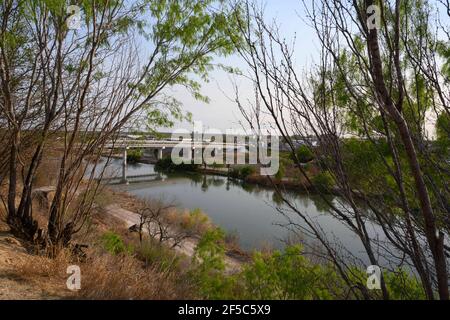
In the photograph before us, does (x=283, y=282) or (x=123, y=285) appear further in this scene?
(x=283, y=282)

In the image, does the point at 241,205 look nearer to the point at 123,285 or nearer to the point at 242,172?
the point at 242,172

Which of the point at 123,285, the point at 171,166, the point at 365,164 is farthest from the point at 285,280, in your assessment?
the point at 171,166

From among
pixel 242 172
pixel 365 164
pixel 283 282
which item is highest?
pixel 365 164

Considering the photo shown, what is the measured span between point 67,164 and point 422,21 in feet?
13.4

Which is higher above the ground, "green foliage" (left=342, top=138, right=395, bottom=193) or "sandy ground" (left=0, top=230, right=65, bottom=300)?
"green foliage" (left=342, top=138, right=395, bottom=193)

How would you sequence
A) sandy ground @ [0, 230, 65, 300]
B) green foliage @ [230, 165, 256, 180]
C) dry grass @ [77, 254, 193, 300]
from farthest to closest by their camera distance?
1. green foliage @ [230, 165, 256, 180]
2. dry grass @ [77, 254, 193, 300]
3. sandy ground @ [0, 230, 65, 300]

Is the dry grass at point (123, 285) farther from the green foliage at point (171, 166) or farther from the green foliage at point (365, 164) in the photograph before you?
the green foliage at point (171, 166)

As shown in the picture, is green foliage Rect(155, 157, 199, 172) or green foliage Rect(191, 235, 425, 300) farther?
green foliage Rect(155, 157, 199, 172)

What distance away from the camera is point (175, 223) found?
970 centimetres

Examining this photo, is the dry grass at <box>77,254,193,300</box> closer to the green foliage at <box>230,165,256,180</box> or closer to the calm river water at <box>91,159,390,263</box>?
the calm river water at <box>91,159,390,263</box>

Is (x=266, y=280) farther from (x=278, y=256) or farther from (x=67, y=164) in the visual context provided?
(x=67, y=164)

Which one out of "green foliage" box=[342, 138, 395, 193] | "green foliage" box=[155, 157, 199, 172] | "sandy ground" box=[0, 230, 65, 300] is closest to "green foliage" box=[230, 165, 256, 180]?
"green foliage" box=[155, 157, 199, 172]

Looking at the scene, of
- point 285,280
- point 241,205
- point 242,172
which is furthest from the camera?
point 242,172

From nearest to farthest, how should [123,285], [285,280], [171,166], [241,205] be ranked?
[123,285]
[285,280]
[241,205]
[171,166]
